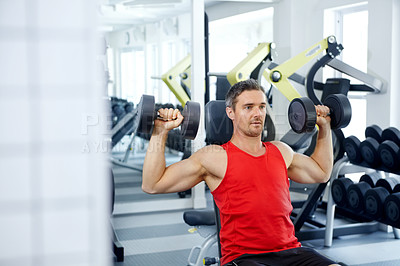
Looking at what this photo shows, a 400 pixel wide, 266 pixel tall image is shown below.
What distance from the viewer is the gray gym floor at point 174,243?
276 cm

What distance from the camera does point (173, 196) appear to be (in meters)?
4.30

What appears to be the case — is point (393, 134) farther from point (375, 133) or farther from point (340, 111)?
point (340, 111)

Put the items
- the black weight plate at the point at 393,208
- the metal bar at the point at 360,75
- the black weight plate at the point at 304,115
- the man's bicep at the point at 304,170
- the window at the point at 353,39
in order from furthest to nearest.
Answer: the window at the point at 353,39 < the metal bar at the point at 360,75 < the black weight plate at the point at 393,208 < the man's bicep at the point at 304,170 < the black weight plate at the point at 304,115

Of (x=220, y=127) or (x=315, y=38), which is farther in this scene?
(x=315, y=38)

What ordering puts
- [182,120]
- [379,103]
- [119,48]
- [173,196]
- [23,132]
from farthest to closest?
[173,196], [119,48], [379,103], [182,120], [23,132]

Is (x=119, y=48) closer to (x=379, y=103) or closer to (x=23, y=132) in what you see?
(x=379, y=103)

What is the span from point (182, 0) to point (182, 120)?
2.40 meters

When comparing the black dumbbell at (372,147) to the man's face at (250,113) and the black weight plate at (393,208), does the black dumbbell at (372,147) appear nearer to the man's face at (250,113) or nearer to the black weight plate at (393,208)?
the black weight plate at (393,208)

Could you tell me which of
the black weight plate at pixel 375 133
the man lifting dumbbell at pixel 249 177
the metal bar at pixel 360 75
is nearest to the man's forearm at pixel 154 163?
the man lifting dumbbell at pixel 249 177

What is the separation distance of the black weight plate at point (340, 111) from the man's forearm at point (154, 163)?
73 centimetres

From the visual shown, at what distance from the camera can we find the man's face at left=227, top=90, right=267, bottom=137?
1848mm

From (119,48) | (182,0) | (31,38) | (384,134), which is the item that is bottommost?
(384,134)

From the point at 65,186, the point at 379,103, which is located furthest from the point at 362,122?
the point at 65,186

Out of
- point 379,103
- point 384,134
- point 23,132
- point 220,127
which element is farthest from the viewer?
point 379,103
